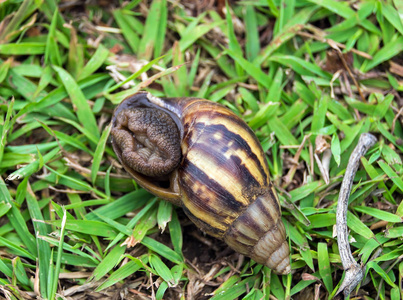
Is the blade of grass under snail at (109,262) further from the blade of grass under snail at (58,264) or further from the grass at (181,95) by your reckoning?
the blade of grass under snail at (58,264)

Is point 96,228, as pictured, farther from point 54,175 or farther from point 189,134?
point 189,134

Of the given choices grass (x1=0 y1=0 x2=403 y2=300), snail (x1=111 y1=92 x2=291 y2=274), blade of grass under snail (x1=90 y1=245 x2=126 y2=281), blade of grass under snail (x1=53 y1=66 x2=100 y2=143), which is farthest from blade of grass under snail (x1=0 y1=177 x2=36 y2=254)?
snail (x1=111 y1=92 x2=291 y2=274)

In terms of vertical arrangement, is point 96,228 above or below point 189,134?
below

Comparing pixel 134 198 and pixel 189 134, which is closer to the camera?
pixel 189 134

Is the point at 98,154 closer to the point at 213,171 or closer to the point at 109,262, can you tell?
the point at 109,262

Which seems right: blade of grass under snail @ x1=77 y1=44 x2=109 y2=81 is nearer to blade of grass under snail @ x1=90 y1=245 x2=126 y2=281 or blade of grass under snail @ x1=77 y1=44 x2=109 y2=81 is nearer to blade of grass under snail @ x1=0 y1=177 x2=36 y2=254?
blade of grass under snail @ x1=0 y1=177 x2=36 y2=254

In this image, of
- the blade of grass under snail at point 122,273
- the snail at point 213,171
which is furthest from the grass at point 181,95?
the snail at point 213,171

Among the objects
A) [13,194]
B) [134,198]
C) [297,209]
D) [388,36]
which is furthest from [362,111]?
[13,194]
